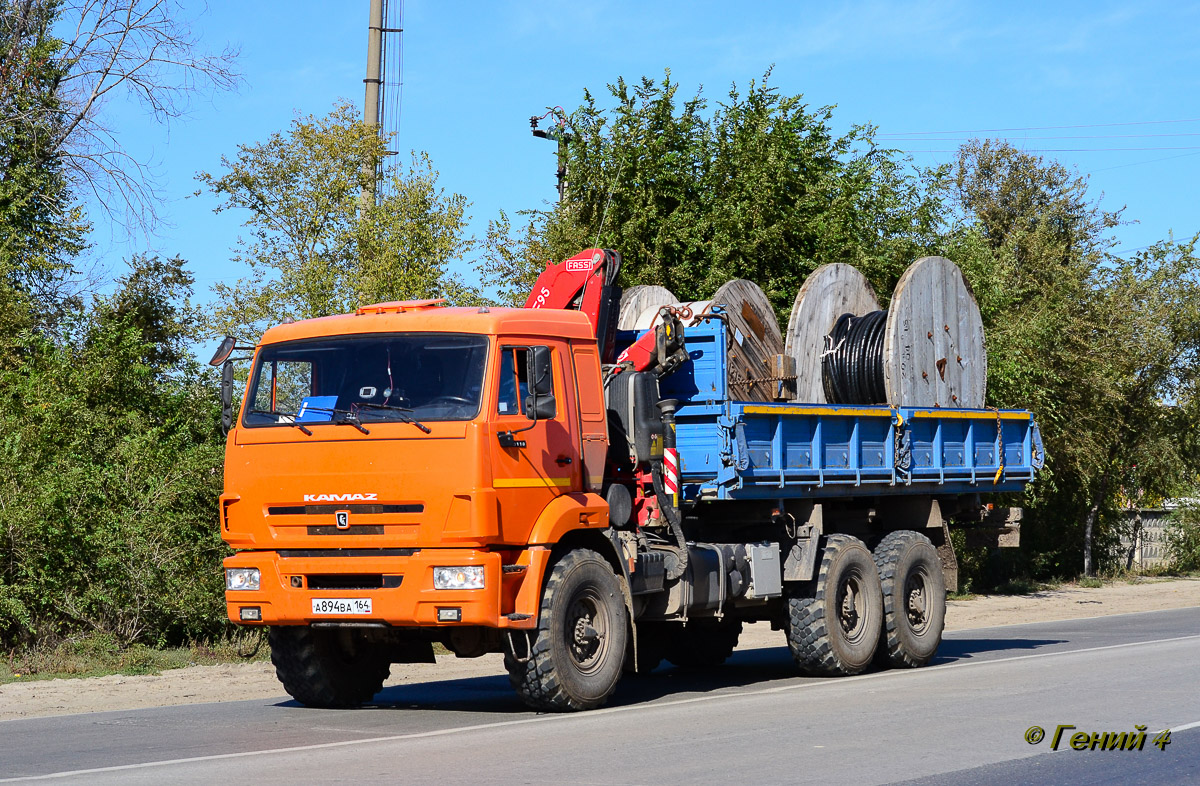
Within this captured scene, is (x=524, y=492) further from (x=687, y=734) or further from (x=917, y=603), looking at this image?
(x=917, y=603)

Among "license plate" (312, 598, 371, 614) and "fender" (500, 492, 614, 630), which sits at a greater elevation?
"fender" (500, 492, 614, 630)

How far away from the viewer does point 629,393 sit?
11.4 metres

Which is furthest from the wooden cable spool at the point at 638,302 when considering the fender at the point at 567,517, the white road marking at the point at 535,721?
the white road marking at the point at 535,721

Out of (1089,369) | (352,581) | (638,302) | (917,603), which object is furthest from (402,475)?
(1089,369)

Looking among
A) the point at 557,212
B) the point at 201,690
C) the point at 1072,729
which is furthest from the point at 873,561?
the point at 557,212

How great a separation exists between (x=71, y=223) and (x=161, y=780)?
16.6 metres

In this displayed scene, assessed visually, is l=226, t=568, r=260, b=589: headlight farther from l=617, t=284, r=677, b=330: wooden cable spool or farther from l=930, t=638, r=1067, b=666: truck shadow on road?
l=930, t=638, r=1067, b=666: truck shadow on road

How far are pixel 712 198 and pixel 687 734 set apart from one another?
14.2 m

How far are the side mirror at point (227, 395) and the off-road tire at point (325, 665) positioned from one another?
65.5 inches

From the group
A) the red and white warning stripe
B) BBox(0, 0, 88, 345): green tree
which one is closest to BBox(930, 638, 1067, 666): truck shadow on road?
the red and white warning stripe

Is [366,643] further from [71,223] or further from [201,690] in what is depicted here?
[71,223]

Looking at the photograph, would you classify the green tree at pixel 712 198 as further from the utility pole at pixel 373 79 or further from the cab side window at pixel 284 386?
the cab side window at pixel 284 386

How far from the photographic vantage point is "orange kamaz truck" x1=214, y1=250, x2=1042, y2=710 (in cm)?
959

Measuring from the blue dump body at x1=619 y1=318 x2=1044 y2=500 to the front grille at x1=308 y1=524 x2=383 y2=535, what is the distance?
3205 mm
